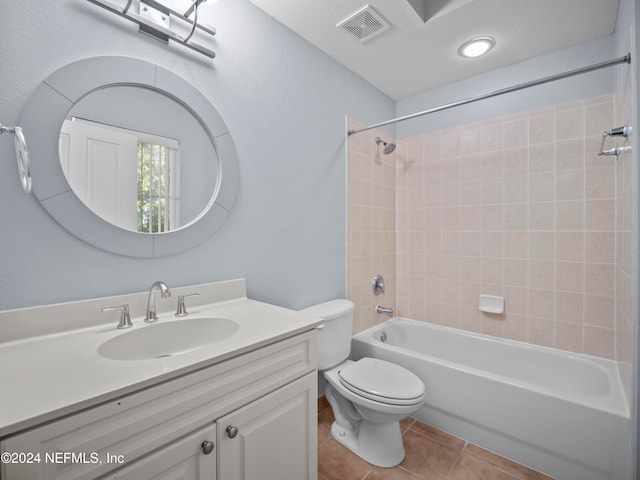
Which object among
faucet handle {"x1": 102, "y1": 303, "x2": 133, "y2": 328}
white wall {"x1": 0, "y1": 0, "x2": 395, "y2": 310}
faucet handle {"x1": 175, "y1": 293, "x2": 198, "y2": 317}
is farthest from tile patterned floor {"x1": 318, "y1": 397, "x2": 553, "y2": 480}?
faucet handle {"x1": 102, "y1": 303, "x2": 133, "y2": 328}

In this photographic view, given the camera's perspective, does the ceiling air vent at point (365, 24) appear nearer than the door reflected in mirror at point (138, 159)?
No

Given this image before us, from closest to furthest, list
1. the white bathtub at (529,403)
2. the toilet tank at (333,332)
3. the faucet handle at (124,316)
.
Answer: the faucet handle at (124,316) → the white bathtub at (529,403) → the toilet tank at (333,332)

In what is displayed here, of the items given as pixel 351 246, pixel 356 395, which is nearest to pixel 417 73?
pixel 351 246

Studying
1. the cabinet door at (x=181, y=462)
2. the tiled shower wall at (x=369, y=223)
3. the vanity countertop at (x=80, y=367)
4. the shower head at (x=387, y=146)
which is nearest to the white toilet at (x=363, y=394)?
the tiled shower wall at (x=369, y=223)

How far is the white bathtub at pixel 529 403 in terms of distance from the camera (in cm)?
130

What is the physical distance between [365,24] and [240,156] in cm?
108

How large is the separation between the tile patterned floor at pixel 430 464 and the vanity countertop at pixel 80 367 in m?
0.93

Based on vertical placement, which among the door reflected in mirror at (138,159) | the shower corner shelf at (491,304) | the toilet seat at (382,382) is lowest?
the toilet seat at (382,382)

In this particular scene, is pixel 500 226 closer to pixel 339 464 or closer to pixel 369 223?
pixel 369 223

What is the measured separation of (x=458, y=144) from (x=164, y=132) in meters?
2.11

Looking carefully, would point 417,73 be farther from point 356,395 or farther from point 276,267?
point 356,395

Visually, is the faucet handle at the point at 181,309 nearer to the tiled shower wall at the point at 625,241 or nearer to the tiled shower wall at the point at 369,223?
the tiled shower wall at the point at 369,223

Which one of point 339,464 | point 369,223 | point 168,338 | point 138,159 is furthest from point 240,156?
point 339,464

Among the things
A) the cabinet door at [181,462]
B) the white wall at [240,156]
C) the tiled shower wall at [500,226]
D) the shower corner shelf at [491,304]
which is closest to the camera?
the cabinet door at [181,462]
